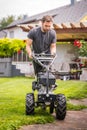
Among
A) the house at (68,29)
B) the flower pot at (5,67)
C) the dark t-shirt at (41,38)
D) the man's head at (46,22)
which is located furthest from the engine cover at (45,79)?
the flower pot at (5,67)

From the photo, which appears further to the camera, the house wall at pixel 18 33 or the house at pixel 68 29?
the house wall at pixel 18 33

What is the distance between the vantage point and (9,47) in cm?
2503

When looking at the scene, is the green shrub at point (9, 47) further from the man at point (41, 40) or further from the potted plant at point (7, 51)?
the man at point (41, 40)

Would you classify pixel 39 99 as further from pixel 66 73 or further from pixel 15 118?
pixel 66 73

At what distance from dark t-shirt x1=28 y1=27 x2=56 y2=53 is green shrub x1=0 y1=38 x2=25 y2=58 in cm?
1754

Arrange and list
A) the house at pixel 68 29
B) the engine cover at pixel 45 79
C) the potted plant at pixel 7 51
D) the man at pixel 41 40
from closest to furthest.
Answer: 1. the engine cover at pixel 45 79
2. the man at pixel 41 40
3. the house at pixel 68 29
4. the potted plant at pixel 7 51

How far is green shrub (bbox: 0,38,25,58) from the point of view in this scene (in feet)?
82.1

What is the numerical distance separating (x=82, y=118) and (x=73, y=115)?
0.33 meters

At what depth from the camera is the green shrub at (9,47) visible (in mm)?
25020

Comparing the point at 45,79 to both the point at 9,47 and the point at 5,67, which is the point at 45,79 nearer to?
the point at 5,67

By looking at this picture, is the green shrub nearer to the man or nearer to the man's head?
the man

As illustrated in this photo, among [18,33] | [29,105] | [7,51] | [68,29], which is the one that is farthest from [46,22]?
[18,33]

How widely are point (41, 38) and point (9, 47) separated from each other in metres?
17.8

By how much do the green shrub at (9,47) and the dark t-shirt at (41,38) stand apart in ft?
57.6
